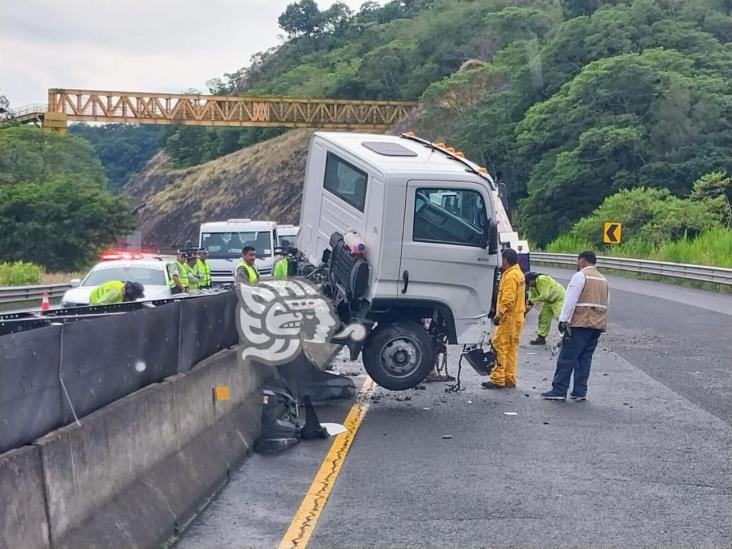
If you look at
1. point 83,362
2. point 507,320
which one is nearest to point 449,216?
point 507,320

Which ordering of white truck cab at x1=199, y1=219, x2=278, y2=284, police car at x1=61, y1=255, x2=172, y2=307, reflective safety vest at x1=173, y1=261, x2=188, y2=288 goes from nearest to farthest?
police car at x1=61, y1=255, x2=172, y2=307
reflective safety vest at x1=173, y1=261, x2=188, y2=288
white truck cab at x1=199, y1=219, x2=278, y2=284

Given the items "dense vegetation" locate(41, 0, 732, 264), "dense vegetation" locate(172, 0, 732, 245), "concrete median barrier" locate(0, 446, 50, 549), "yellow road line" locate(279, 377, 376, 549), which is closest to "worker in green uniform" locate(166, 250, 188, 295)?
"yellow road line" locate(279, 377, 376, 549)

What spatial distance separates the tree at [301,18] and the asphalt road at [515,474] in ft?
453

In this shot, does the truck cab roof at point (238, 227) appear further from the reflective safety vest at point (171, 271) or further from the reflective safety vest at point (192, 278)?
the reflective safety vest at point (192, 278)

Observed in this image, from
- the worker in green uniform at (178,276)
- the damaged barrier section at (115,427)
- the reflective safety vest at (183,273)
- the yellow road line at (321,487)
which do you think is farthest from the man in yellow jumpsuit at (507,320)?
the reflective safety vest at (183,273)

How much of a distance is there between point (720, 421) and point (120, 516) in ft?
22.8

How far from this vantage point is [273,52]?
150375 millimetres

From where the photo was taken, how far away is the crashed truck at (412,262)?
11695mm

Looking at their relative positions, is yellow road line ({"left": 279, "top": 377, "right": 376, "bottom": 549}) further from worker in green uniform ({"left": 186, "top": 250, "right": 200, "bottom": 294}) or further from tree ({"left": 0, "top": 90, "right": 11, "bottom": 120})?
tree ({"left": 0, "top": 90, "right": 11, "bottom": 120})

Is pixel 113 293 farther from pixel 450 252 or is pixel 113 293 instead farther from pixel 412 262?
pixel 450 252

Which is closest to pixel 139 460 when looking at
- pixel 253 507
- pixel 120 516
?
pixel 120 516

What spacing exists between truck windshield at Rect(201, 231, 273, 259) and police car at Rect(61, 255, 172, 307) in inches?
376

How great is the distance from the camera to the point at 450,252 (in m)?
11.9

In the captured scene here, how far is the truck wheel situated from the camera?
11922 millimetres
